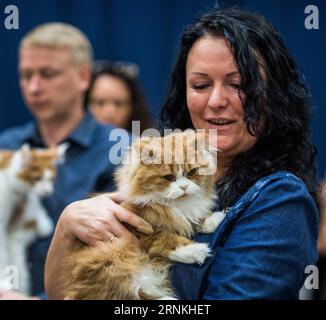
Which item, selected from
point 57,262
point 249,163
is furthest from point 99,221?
point 249,163

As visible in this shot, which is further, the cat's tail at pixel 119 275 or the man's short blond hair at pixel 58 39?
the man's short blond hair at pixel 58 39

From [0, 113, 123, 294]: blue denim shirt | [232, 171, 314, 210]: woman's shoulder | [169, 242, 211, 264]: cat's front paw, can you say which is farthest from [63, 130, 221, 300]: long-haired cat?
[0, 113, 123, 294]: blue denim shirt

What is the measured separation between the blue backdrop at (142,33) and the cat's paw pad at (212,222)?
188 centimetres

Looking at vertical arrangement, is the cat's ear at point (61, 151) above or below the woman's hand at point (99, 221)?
above

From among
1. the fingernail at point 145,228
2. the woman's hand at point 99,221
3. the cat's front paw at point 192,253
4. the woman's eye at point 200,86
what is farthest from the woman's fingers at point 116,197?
the woman's eye at point 200,86

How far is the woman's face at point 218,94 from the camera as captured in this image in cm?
136

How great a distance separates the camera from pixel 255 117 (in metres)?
1.35

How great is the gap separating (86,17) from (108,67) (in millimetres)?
405

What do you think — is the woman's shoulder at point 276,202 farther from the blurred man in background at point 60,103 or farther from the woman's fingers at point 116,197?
the blurred man in background at point 60,103

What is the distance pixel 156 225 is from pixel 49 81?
149 centimetres

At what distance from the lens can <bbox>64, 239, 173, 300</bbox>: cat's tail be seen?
128cm

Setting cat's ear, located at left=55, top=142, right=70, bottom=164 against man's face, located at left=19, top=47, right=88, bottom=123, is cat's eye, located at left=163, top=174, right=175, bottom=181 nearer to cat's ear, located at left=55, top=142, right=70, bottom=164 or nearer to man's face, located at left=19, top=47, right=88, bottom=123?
cat's ear, located at left=55, top=142, right=70, bottom=164

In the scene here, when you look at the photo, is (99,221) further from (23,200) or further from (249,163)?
(23,200)

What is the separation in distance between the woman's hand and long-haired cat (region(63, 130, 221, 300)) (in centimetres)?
2
